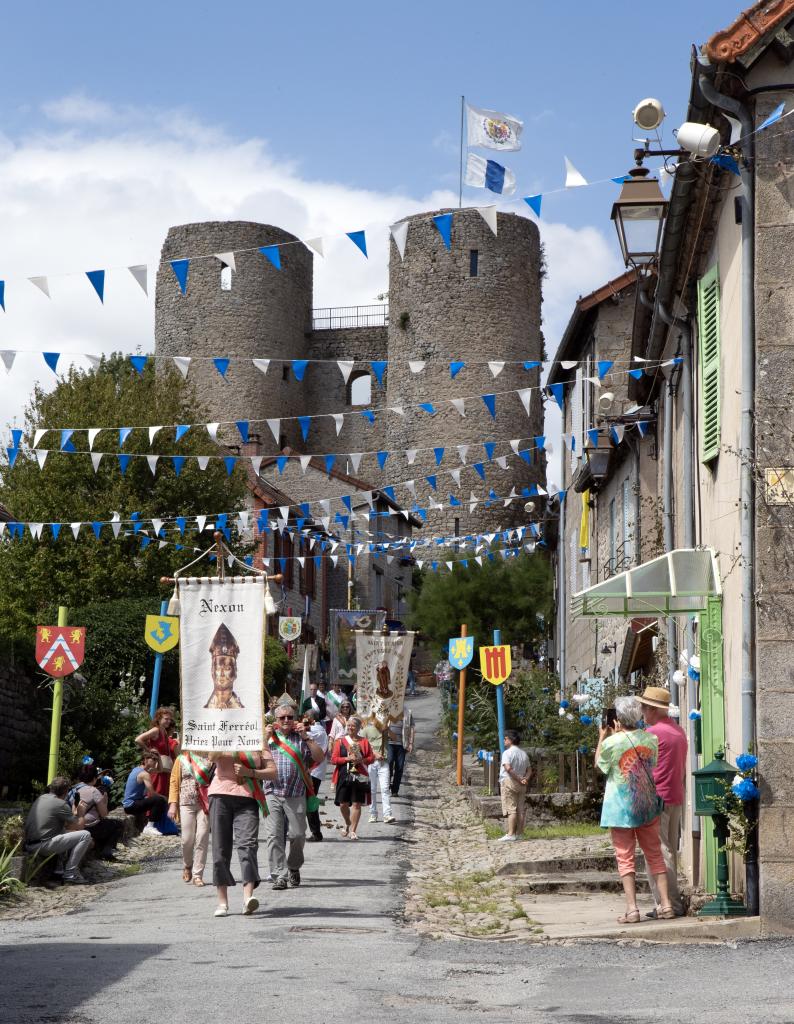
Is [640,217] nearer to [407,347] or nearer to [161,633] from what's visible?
[161,633]

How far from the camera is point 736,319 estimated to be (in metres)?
9.67

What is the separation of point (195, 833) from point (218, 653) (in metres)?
2.24

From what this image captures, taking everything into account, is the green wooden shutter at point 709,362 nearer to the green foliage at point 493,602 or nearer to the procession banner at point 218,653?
the procession banner at point 218,653

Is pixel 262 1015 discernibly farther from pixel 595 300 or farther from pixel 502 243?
pixel 502 243

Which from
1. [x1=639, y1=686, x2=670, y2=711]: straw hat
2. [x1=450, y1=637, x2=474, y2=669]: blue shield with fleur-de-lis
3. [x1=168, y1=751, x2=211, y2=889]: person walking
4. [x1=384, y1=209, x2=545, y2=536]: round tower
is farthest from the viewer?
[x1=384, y1=209, x2=545, y2=536]: round tower

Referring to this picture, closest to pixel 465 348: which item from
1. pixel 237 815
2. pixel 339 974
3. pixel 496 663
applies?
pixel 496 663

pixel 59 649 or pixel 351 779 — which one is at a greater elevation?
pixel 59 649

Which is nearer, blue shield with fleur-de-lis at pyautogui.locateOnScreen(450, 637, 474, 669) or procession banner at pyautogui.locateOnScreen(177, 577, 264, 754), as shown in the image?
procession banner at pyautogui.locateOnScreen(177, 577, 264, 754)

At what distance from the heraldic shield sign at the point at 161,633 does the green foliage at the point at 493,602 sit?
Result: 75.1 ft

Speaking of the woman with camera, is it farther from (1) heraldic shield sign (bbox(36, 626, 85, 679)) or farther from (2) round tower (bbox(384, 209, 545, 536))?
(2) round tower (bbox(384, 209, 545, 536))

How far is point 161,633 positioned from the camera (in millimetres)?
19188

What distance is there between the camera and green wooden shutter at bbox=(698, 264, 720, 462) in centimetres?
1049

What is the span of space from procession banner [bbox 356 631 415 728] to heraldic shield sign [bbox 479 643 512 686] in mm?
1026

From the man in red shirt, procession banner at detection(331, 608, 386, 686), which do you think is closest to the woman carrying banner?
the man in red shirt
